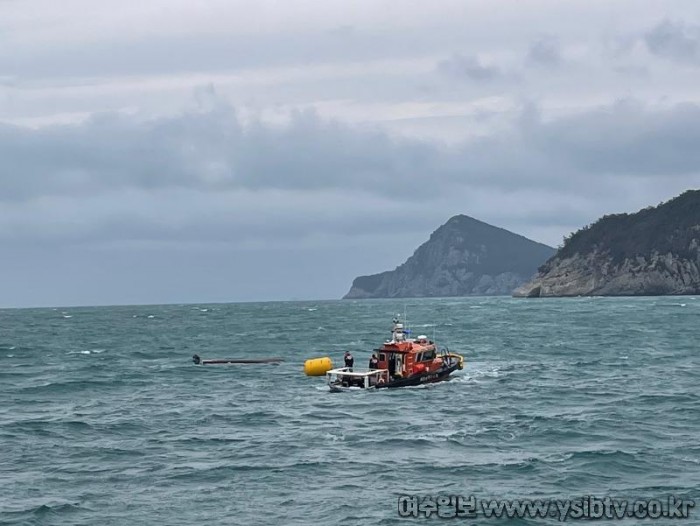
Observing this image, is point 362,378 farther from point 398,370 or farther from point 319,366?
point 319,366

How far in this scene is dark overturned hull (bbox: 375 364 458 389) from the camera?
57.4 meters

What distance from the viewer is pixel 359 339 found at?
10919 centimetres

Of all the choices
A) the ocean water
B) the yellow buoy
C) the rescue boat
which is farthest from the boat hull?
the yellow buoy

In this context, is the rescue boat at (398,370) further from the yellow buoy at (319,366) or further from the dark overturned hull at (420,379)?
the yellow buoy at (319,366)

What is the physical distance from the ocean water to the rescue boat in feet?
3.75

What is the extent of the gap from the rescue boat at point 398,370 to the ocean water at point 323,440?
1142mm

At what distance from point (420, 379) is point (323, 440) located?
19.0 metres

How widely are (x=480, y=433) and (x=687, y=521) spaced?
14.4 m

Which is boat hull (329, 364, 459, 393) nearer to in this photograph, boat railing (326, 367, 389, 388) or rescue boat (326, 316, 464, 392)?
rescue boat (326, 316, 464, 392)

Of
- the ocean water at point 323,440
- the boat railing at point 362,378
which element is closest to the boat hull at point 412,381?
the boat railing at point 362,378

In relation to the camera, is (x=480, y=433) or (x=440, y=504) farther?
(x=480, y=433)

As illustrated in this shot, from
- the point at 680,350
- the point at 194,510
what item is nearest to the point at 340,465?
the point at 194,510

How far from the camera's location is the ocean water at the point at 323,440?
30406 mm

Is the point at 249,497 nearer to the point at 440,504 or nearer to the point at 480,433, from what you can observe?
the point at 440,504
